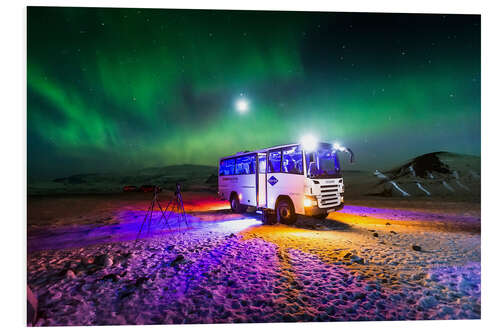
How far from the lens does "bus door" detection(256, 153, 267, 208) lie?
860 cm

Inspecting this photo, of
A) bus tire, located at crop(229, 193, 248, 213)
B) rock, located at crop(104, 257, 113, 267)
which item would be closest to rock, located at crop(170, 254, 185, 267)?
rock, located at crop(104, 257, 113, 267)

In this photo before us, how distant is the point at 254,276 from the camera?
12.8 feet

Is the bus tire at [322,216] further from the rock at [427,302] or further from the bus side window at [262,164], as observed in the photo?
the rock at [427,302]

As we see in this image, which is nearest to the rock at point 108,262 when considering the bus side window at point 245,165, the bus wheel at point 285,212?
the bus wheel at point 285,212

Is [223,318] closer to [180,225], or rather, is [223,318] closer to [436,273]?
[436,273]

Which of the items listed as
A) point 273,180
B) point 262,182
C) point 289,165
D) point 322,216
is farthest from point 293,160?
point 322,216

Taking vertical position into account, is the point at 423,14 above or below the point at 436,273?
above

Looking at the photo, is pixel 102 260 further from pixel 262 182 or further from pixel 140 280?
pixel 262 182

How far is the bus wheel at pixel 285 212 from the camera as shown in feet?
24.6

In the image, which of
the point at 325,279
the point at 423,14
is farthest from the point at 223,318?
the point at 423,14

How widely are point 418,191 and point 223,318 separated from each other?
20.9 meters

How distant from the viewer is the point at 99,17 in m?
4.88

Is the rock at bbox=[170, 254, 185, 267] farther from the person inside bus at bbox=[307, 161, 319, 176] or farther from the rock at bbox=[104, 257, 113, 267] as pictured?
the person inside bus at bbox=[307, 161, 319, 176]

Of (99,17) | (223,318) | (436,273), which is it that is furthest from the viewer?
(99,17)
